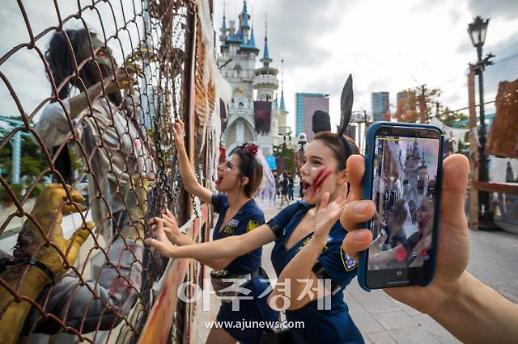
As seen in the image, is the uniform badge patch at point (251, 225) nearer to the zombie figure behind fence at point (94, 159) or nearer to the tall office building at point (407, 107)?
the zombie figure behind fence at point (94, 159)

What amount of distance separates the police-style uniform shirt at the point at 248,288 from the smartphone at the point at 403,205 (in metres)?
1.37

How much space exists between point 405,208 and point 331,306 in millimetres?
808

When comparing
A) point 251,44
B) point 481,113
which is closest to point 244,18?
point 251,44

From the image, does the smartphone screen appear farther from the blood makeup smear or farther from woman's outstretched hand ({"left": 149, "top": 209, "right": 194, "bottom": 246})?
woman's outstretched hand ({"left": 149, "top": 209, "right": 194, "bottom": 246})

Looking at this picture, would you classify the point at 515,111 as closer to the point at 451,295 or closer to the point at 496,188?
the point at 496,188

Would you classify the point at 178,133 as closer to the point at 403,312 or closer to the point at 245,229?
the point at 245,229

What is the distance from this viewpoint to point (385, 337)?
2961mm

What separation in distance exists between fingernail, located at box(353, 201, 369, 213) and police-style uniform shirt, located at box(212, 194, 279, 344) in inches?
57.9

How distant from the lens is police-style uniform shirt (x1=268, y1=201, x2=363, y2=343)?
52.0 inches

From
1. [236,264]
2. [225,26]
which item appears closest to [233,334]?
[236,264]

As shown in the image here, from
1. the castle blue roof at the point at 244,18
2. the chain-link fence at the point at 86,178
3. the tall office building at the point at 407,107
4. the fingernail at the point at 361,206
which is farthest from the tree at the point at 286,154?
the fingernail at the point at 361,206

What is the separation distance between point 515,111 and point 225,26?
6498cm

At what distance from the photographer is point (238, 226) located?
2.23 meters

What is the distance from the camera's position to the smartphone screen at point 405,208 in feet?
2.72
